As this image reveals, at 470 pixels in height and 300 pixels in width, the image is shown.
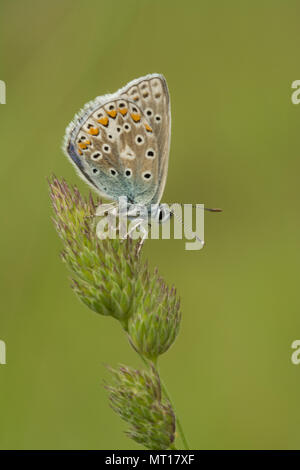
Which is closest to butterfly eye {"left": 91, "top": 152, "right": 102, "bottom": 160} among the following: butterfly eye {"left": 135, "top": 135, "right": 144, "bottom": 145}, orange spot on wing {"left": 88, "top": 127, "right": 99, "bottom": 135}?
orange spot on wing {"left": 88, "top": 127, "right": 99, "bottom": 135}

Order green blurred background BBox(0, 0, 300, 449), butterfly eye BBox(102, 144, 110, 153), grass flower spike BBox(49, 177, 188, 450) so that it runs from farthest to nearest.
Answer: green blurred background BBox(0, 0, 300, 449)
butterfly eye BBox(102, 144, 110, 153)
grass flower spike BBox(49, 177, 188, 450)

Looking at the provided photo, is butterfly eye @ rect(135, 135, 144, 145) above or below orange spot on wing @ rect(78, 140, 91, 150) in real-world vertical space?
above

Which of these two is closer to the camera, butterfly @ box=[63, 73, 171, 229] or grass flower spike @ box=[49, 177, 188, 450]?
grass flower spike @ box=[49, 177, 188, 450]

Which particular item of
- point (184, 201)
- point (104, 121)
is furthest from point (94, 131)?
point (184, 201)

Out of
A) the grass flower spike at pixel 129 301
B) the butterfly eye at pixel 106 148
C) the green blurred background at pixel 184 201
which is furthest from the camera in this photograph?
the green blurred background at pixel 184 201

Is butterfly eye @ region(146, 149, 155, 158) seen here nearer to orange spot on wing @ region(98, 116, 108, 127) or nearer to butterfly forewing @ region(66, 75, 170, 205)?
butterfly forewing @ region(66, 75, 170, 205)

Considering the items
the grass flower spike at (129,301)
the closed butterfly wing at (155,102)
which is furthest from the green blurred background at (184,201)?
the closed butterfly wing at (155,102)

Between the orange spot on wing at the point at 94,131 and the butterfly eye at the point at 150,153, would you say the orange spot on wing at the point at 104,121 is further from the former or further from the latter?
the butterfly eye at the point at 150,153

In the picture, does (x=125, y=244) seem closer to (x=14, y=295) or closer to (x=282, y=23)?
(x=14, y=295)
